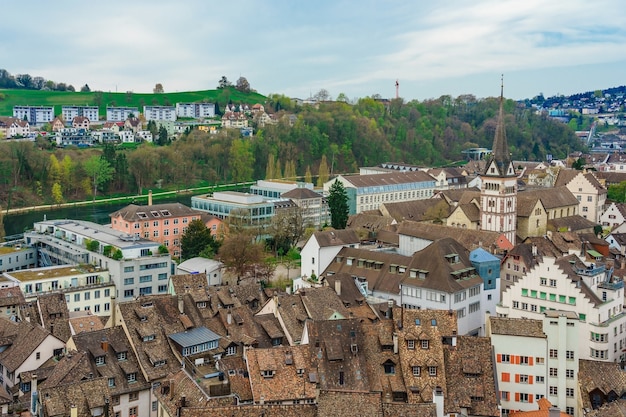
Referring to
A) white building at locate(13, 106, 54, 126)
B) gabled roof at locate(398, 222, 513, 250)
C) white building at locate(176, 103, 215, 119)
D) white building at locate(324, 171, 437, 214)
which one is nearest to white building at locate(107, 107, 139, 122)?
white building at locate(176, 103, 215, 119)

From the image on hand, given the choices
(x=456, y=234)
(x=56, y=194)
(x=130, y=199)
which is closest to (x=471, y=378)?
(x=456, y=234)

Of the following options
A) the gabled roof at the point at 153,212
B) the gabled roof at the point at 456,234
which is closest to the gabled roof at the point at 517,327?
the gabled roof at the point at 456,234

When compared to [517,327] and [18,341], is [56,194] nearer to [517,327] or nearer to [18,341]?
[18,341]

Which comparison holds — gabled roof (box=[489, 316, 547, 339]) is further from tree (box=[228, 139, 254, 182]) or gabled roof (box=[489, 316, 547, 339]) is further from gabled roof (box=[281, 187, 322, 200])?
tree (box=[228, 139, 254, 182])

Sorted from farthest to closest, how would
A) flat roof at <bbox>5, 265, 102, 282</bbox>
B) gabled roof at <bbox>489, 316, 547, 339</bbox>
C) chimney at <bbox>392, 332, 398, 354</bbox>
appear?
flat roof at <bbox>5, 265, 102, 282</bbox>, gabled roof at <bbox>489, 316, 547, 339</bbox>, chimney at <bbox>392, 332, 398, 354</bbox>

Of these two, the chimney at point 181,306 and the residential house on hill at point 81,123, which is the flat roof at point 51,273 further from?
the residential house on hill at point 81,123

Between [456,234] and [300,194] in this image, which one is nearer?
[456,234]
